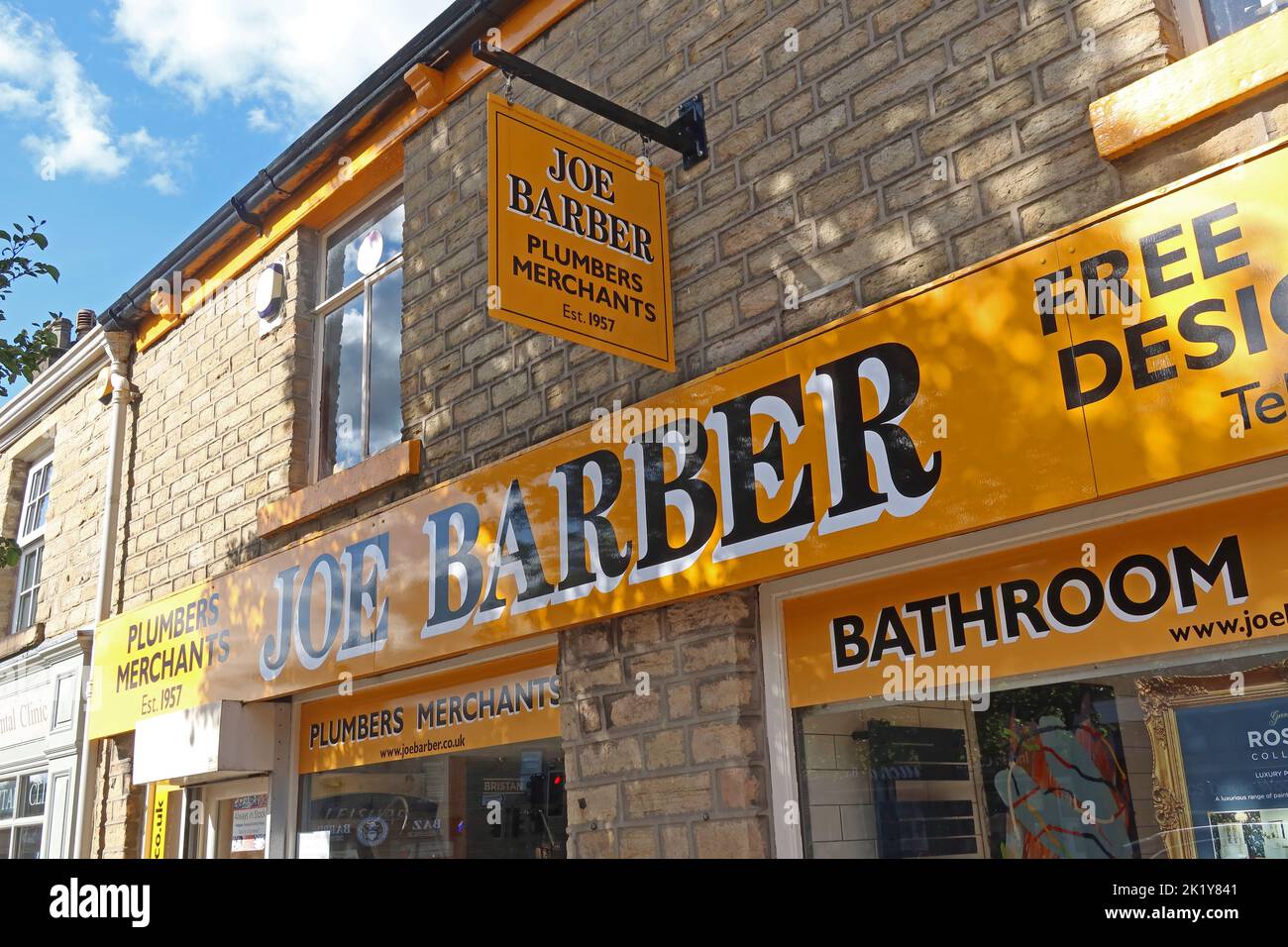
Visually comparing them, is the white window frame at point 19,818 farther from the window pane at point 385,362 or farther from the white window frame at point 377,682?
the window pane at point 385,362

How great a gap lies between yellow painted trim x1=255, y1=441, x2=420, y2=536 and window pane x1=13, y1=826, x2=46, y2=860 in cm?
407

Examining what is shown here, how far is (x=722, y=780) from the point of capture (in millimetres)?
4391

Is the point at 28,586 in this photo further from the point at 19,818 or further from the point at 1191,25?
the point at 1191,25

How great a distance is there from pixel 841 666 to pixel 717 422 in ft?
3.60

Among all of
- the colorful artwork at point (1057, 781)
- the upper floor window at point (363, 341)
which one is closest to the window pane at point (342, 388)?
the upper floor window at point (363, 341)

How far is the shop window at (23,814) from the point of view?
A: 30.5 feet

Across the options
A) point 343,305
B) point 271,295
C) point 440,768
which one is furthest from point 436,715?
point 271,295

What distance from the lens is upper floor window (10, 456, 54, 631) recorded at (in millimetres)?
10914

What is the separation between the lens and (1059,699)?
3.72 m

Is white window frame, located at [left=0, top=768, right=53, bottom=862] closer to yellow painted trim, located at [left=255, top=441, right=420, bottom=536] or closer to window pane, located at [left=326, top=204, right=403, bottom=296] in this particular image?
yellow painted trim, located at [left=255, top=441, right=420, bottom=536]

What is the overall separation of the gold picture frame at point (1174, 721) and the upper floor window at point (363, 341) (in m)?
4.71
